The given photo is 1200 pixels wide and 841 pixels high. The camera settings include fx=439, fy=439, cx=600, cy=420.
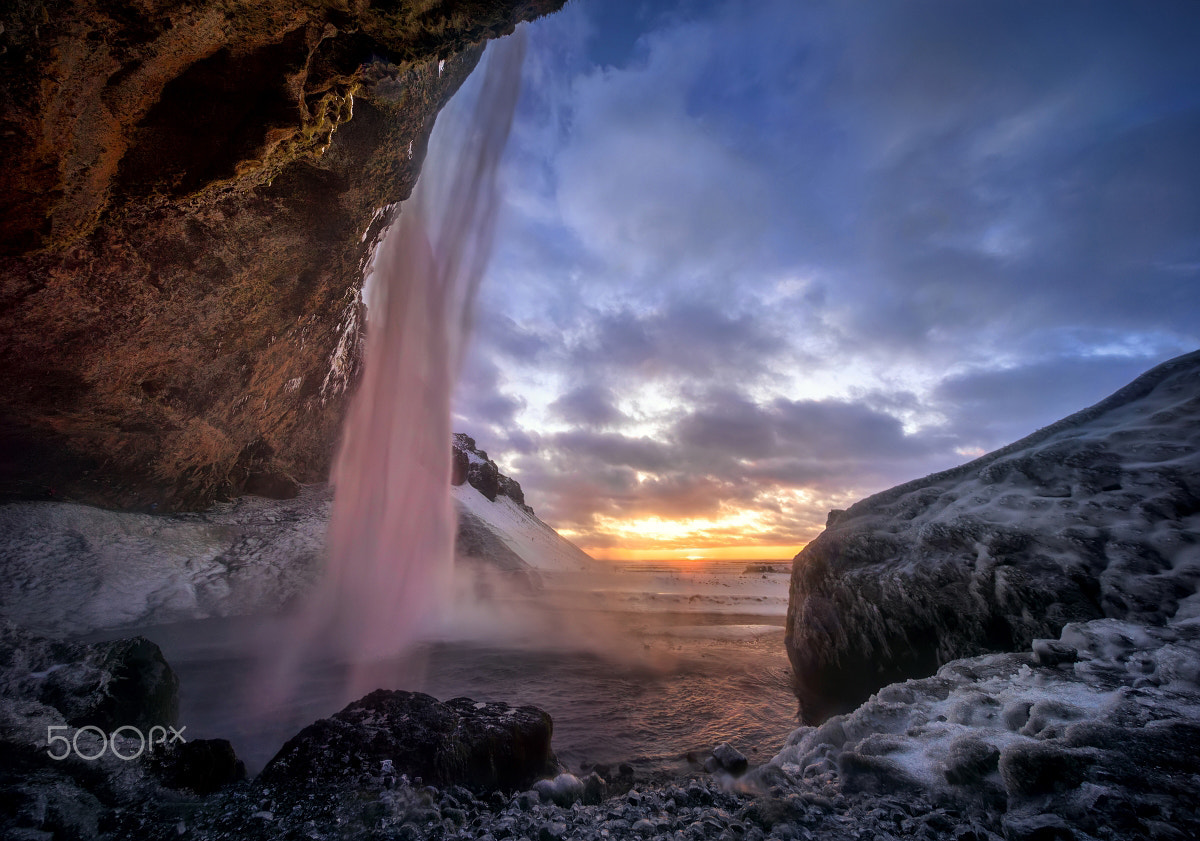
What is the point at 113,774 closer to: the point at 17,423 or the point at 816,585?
the point at 816,585

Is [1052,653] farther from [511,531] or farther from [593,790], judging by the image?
[511,531]

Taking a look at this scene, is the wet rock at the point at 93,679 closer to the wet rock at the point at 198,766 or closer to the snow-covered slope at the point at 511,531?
the wet rock at the point at 198,766

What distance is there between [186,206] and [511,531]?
57.4 meters

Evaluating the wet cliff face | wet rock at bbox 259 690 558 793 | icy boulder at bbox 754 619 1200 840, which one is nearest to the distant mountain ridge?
the wet cliff face

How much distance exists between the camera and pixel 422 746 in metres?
4.96

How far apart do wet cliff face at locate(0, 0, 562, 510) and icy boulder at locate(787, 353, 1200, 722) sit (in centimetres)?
1104

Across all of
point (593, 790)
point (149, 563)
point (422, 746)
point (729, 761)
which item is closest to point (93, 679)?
point (422, 746)

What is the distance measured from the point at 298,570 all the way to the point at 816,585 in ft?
77.9

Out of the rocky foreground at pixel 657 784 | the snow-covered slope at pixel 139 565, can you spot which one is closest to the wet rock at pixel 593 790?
the rocky foreground at pixel 657 784

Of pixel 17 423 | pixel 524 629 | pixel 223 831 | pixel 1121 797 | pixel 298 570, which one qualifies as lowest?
pixel 524 629

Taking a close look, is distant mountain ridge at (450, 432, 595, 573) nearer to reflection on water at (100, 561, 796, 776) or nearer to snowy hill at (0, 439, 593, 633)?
snowy hill at (0, 439, 593, 633)

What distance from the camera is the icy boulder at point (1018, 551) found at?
636cm

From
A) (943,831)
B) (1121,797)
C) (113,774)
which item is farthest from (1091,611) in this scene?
(113,774)

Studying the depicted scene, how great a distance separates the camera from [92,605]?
15.4 metres
